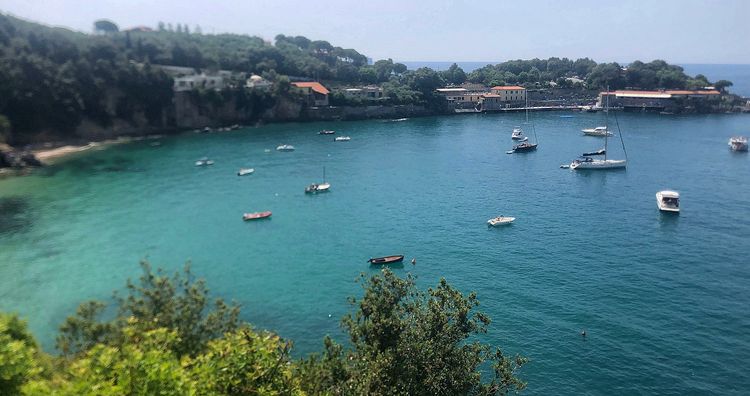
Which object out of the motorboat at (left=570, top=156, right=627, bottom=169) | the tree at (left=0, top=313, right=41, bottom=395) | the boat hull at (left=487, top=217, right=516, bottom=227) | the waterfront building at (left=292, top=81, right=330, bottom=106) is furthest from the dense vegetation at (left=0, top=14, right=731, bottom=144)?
the tree at (left=0, top=313, right=41, bottom=395)

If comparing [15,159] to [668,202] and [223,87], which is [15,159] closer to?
[223,87]

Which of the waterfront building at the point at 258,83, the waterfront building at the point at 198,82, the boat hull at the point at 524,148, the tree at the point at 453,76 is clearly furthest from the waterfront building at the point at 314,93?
the tree at the point at 453,76

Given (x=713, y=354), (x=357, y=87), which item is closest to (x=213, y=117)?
(x=357, y=87)

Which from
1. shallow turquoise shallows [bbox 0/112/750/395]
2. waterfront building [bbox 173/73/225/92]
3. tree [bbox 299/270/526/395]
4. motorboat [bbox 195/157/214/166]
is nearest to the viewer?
tree [bbox 299/270/526/395]

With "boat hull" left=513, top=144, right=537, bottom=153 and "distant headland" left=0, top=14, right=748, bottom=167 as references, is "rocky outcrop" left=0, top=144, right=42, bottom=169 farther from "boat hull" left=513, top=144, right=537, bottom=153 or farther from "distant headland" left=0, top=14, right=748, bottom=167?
"boat hull" left=513, top=144, right=537, bottom=153

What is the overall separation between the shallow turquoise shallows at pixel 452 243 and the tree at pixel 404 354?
9.92 meters

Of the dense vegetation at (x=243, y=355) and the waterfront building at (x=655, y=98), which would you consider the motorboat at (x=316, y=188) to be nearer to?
the dense vegetation at (x=243, y=355)

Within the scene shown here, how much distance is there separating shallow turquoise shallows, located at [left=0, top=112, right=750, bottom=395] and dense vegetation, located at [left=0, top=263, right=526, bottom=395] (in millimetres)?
9895

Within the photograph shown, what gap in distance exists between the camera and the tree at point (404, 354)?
16.6 m

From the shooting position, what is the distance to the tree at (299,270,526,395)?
16.6 metres

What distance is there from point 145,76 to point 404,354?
91.7 m

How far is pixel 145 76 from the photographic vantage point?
9300 centimetres

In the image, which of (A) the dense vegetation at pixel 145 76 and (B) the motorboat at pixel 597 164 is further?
(A) the dense vegetation at pixel 145 76

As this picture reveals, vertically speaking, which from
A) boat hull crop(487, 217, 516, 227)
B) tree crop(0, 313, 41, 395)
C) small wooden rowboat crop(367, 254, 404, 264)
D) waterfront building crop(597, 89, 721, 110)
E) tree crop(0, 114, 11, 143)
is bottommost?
small wooden rowboat crop(367, 254, 404, 264)
